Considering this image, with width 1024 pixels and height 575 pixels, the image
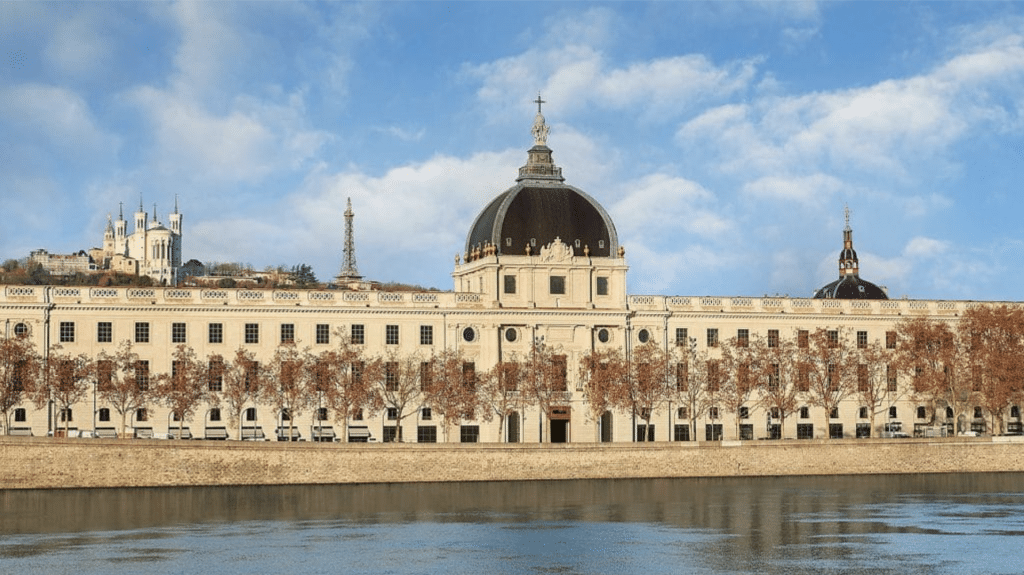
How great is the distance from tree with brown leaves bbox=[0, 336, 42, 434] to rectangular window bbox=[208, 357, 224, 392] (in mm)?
12171

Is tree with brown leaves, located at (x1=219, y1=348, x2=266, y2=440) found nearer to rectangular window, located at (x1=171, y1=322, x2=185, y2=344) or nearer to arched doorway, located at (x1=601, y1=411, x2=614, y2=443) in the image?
rectangular window, located at (x1=171, y1=322, x2=185, y2=344)

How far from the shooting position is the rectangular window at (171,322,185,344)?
408 ft

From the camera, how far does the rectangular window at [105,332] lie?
123 meters

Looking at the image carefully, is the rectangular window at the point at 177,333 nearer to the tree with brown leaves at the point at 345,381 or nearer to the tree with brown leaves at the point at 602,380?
the tree with brown leaves at the point at 345,381

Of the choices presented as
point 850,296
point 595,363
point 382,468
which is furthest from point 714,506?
point 850,296

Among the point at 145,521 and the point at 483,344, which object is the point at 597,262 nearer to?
the point at 483,344

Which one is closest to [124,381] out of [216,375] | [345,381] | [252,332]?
[216,375]

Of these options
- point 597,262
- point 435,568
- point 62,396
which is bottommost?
point 435,568

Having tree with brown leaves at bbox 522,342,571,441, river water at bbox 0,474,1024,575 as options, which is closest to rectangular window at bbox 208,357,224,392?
river water at bbox 0,474,1024,575

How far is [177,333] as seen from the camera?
409 feet

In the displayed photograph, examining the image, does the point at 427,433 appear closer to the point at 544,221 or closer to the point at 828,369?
the point at 544,221

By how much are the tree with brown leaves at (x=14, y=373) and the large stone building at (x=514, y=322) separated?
5.53m

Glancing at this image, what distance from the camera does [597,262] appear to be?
134m

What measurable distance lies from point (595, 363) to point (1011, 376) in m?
29.7
